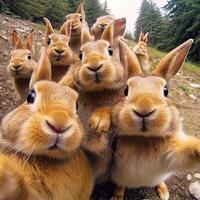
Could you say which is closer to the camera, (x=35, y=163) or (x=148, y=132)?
(x=35, y=163)

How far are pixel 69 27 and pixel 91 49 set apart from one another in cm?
229

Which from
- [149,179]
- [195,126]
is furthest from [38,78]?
[195,126]

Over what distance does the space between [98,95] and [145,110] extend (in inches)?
38.5

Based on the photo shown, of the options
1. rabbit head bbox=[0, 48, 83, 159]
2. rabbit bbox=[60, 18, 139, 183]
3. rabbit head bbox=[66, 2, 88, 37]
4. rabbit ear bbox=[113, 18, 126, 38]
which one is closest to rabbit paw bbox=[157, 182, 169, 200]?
rabbit bbox=[60, 18, 139, 183]

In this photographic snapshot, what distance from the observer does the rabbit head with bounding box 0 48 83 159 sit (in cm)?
270

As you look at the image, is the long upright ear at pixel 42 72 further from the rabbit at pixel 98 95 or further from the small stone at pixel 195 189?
the small stone at pixel 195 189

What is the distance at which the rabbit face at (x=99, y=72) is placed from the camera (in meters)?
3.86

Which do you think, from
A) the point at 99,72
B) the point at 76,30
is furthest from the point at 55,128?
the point at 76,30

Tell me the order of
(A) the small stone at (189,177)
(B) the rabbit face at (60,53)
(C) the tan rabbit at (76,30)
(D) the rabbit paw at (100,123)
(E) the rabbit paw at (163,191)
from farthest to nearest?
(C) the tan rabbit at (76,30), (B) the rabbit face at (60,53), (A) the small stone at (189,177), (E) the rabbit paw at (163,191), (D) the rabbit paw at (100,123)

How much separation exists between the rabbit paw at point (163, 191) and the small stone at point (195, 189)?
0.28 metres

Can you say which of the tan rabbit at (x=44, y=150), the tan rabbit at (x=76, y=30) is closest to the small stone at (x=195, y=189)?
the tan rabbit at (x=44, y=150)

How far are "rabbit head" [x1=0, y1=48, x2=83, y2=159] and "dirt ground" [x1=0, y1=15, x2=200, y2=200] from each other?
127cm

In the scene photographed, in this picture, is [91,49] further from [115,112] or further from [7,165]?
[7,165]

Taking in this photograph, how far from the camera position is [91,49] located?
14.3 ft
